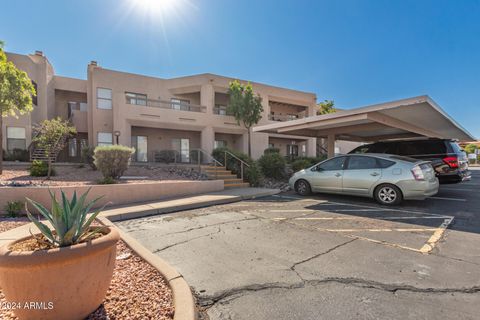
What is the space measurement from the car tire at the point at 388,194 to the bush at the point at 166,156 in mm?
12625

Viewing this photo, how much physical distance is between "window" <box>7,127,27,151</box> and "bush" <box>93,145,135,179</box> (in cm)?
1053

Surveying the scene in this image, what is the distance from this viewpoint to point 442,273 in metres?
3.15

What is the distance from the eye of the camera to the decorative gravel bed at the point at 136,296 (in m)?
2.22

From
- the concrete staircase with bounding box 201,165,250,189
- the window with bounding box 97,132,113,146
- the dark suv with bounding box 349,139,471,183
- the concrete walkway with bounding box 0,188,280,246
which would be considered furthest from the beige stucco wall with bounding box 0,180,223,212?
the window with bounding box 97,132,113,146

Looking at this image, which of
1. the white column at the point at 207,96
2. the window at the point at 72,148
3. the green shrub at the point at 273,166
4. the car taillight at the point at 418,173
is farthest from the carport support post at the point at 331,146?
the window at the point at 72,148

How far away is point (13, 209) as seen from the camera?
5.96m

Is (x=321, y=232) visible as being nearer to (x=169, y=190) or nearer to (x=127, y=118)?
(x=169, y=190)

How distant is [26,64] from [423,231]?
23188 mm

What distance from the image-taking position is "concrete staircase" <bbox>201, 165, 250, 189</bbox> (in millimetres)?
11570

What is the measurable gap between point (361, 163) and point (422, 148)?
3583mm

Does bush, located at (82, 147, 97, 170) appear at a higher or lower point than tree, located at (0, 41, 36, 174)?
lower

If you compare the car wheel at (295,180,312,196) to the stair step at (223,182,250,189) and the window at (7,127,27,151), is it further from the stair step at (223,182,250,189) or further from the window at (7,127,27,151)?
the window at (7,127,27,151)

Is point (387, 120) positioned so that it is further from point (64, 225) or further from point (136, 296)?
point (64, 225)

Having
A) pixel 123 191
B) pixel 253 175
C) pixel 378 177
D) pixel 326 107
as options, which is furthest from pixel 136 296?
pixel 326 107
